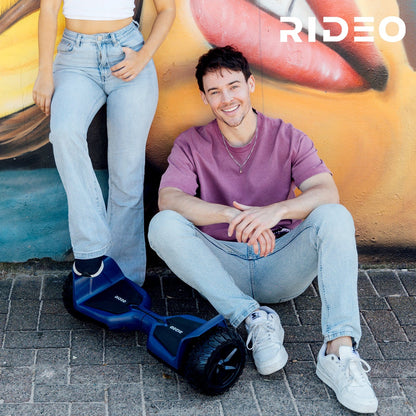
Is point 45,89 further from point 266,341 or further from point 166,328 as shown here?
point 266,341

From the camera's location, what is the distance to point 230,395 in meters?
2.85

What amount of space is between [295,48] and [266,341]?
1627mm

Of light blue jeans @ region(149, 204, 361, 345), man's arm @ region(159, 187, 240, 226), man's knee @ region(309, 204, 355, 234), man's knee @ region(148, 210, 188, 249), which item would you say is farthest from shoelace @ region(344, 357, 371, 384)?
man's knee @ region(148, 210, 188, 249)

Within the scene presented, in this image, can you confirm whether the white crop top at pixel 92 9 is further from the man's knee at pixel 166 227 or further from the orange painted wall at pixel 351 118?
the man's knee at pixel 166 227

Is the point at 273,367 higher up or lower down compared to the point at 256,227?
lower down

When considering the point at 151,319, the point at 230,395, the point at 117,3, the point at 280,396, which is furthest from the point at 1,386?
the point at 117,3

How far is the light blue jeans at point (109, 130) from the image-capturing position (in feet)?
10.1

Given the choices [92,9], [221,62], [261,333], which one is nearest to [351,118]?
[221,62]

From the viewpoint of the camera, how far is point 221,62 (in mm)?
3295

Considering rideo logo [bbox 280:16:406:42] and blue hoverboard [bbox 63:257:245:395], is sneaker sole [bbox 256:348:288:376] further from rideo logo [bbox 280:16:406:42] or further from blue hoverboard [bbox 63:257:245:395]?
rideo logo [bbox 280:16:406:42]

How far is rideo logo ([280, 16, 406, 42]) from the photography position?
3566 mm

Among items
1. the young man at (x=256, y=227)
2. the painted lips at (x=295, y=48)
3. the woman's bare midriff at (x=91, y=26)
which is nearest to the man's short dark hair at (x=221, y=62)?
the young man at (x=256, y=227)

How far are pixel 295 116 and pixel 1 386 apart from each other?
6.84ft

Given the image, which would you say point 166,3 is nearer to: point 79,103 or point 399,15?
point 79,103
